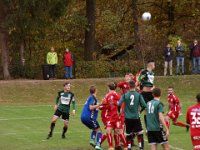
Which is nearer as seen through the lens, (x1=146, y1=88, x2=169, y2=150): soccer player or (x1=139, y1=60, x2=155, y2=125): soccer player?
(x1=146, y1=88, x2=169, y2=150): soccer player

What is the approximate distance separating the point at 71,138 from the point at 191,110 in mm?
7106

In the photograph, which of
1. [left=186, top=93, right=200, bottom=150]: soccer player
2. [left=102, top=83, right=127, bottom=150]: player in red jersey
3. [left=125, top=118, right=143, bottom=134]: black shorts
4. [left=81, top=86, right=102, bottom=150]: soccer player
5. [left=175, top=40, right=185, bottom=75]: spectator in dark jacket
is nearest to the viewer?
[left=186, top=93, right=200, bottom=150]: soccer player

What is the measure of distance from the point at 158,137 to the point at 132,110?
1.93m

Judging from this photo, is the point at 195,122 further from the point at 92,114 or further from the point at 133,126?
the point at 92,114

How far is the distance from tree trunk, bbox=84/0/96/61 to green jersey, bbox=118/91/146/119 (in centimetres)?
2980

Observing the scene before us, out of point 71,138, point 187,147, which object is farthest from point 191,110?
point 71,138

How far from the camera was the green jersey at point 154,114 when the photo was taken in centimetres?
1491

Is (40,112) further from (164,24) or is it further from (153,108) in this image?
(164,24)

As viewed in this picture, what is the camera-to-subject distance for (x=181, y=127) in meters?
23.6

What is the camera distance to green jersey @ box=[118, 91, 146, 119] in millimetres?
16719

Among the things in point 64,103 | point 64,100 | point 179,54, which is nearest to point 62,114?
point 64,103

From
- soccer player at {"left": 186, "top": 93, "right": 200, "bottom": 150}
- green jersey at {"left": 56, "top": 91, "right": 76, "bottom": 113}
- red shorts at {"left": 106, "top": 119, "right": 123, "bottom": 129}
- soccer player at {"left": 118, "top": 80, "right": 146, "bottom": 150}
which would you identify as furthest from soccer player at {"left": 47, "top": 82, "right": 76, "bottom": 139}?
soccer player at {"left": 186, "top": 93, "right": 200, "bottom": 150}

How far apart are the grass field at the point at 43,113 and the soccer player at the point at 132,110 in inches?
56.1

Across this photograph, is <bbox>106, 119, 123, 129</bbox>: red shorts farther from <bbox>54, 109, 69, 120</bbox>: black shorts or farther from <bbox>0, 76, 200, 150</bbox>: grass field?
<bbox>54, 109, 69, 120</bbox>: black shorts
